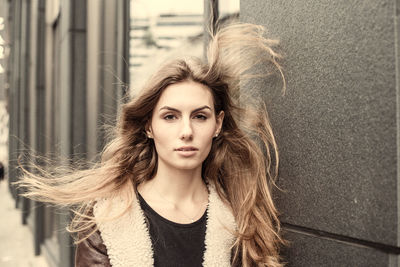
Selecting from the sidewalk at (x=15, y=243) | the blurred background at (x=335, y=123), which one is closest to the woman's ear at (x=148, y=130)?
the blurred background at (x=335, y=123)

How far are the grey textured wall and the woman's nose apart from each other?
482mm

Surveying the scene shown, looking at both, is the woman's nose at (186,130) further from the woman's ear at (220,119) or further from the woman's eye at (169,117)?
the woman's ear at (220,119)

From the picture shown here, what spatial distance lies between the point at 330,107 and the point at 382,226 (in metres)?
0.53

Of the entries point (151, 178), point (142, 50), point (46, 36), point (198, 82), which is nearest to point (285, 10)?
point (198, 82)

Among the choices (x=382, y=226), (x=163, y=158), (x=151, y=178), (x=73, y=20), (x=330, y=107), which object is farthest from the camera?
(x=73, y=20)

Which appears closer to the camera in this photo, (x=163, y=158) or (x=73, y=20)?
(x=163, y=158)

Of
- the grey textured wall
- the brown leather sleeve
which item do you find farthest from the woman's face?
the brown leather sleeve

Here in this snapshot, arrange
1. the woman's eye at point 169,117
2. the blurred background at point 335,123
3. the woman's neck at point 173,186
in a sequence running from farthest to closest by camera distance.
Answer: the woman's neck at point 173,186
the woman's eye at point 169,117
the blurred background at point 335,123

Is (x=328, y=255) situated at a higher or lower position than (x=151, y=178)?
lower

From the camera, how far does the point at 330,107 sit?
1.79 metres

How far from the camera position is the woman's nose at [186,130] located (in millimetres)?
2004

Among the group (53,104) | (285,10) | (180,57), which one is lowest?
(53,104)

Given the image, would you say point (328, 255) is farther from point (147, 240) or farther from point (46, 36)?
point (46, 36)

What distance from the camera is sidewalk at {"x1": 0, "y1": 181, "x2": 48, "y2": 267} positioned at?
8195mm
